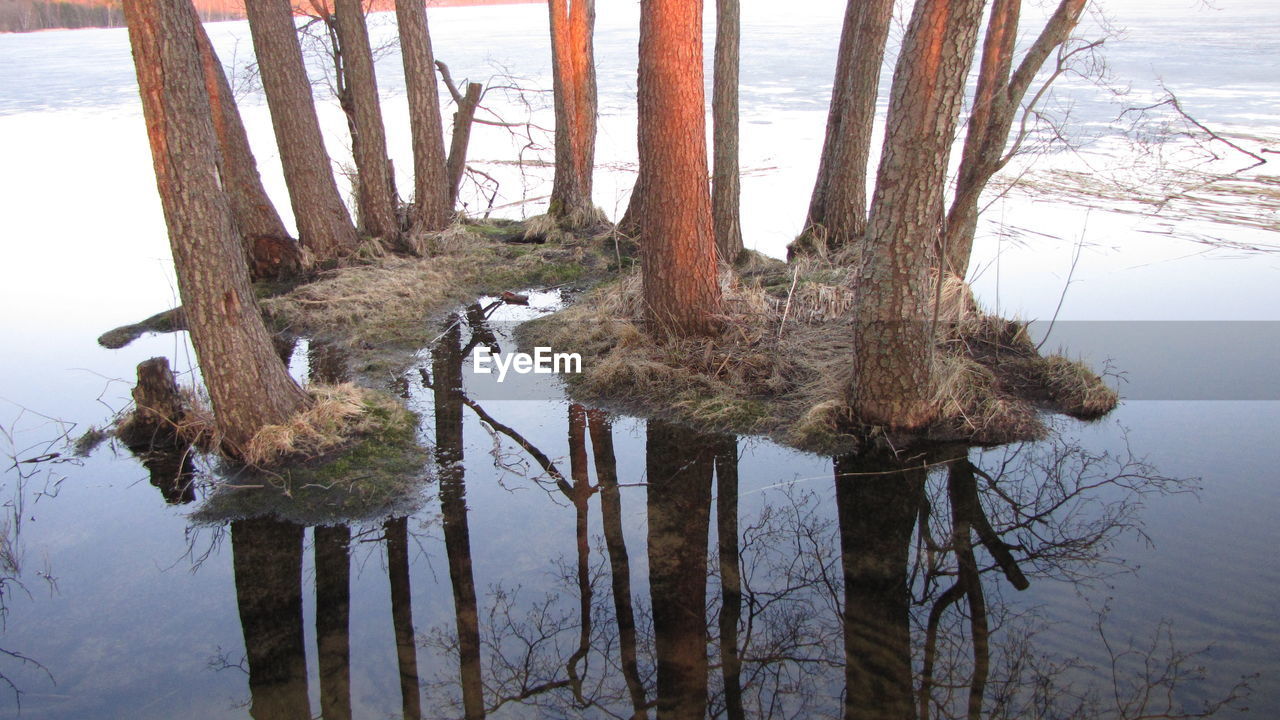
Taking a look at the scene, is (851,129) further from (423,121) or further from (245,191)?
(245,191)

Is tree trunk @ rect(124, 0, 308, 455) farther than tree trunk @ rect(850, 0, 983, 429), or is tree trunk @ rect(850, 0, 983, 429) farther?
tree trunk @ rect(850, 0, 983, 429)

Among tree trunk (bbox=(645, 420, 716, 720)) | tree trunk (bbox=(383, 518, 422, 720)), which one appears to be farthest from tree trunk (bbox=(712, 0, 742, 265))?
tree trunk (bbox=(383, 518, 422, 720))

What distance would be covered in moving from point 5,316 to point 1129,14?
34793mm

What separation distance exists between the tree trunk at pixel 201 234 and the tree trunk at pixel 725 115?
4.82 m

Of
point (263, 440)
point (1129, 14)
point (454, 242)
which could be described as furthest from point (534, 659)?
point (1129, 14)

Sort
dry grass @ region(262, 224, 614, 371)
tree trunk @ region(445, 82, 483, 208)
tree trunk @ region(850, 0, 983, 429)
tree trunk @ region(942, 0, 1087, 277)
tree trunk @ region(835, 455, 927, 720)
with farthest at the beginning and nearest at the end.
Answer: tree trunk @ region(445, 82, 483, 208) < dry grass @ region(262, 224, 614, 371) < tree trunk @ region(942, 0, 1087, 277) < tree trunk @ region(850, 0, 983, 429) < tree trunk @ region(835, 455, 927, 720)

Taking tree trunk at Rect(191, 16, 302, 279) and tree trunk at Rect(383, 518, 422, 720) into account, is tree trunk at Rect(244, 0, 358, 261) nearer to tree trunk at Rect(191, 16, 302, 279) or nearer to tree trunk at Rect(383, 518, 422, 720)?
tree trunk at Rect(191, 16, 302, 279)

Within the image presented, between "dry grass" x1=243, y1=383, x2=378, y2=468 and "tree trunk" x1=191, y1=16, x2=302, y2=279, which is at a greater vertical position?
"tree trunk" x1=191, y1=16, x2=302, y2=279

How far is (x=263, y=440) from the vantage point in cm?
567

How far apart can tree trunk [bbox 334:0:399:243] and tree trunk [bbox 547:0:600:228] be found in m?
2.28

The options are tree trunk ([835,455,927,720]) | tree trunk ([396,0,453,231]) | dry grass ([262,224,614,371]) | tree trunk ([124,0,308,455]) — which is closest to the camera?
tree trunk ([835,455,927,720])

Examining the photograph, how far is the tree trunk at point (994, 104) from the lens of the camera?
22.5ft

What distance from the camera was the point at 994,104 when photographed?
6.91m

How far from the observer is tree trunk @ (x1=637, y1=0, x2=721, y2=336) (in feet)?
21.7
